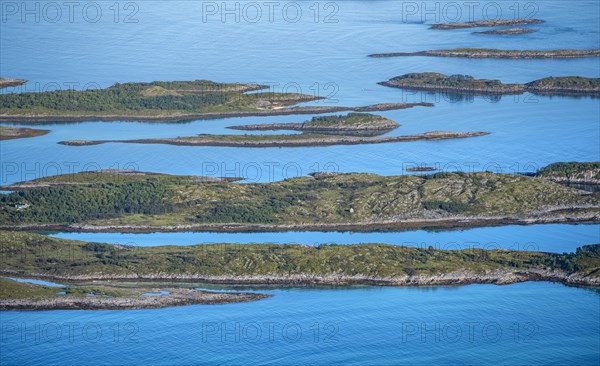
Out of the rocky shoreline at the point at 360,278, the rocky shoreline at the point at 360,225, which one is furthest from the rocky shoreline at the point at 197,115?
the rocky shoreline at the point at 360,278

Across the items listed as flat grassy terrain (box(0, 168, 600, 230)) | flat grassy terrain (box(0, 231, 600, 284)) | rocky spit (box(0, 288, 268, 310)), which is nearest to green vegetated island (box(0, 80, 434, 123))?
flat grassy terrain (box(0, 168, 600, 230))

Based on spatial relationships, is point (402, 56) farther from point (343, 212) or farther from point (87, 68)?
point (343, 212)

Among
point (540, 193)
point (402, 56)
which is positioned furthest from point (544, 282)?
point (402, 56)

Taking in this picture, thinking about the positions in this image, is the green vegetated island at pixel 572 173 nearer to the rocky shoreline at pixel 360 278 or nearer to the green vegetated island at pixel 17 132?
the rocky shoreline at pixel 360 278

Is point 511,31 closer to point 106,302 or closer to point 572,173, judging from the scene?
point 572,173

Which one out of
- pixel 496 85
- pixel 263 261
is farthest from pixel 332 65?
pixel 263 261

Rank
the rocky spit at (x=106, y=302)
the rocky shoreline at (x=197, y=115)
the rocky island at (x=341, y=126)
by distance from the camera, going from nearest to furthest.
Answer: the rocky spit at (x=106, y=302) → the rocky island at (x=341, y=126) → the rocky shoreline at (x=197, y=115)

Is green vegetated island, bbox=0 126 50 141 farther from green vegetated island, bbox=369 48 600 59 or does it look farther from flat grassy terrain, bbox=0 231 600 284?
green vegetated island, bbox=369 48 600 59
